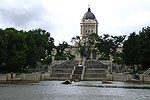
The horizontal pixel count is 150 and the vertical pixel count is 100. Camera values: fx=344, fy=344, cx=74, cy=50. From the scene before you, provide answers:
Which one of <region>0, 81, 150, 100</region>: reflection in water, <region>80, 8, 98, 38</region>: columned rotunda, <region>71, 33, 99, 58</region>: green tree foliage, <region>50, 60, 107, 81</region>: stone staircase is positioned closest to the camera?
<region>0, 81, 150, 100</region>: reflection in water

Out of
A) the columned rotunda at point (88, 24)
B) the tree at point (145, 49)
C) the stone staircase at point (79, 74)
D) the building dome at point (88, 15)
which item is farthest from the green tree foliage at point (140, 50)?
the building dome at point (88, 15)

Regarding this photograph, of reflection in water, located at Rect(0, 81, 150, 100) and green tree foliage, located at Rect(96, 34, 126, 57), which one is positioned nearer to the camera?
reflection in water, located at Rect(0, 81, 150, 100)

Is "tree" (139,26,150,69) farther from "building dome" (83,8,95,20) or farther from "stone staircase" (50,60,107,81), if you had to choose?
"building dome" (83,8,95,20)

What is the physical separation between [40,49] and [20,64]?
4093 cm

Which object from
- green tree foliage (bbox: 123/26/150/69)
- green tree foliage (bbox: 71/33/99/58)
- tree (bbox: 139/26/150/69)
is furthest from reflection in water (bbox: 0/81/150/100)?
green tree foliage (bbox: 71/33/99/58)

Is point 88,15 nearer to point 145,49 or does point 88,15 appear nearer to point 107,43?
point 107,43

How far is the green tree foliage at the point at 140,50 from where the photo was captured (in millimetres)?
69750

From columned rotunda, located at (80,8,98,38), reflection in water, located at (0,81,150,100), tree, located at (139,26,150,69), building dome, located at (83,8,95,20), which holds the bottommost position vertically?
reflection in water, located at (0,81,150,100)

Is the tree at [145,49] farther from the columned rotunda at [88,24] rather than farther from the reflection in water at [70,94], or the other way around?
the columned rotunda at [88,24]

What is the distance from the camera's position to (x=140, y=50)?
7250cm

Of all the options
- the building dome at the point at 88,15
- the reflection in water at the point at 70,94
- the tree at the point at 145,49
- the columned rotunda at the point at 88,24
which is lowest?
the reflection in water at the point at 70,94

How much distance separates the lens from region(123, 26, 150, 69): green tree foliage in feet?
229

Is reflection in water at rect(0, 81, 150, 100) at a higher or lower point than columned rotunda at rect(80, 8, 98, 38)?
lower

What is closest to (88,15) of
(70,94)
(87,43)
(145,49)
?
(87,43)
